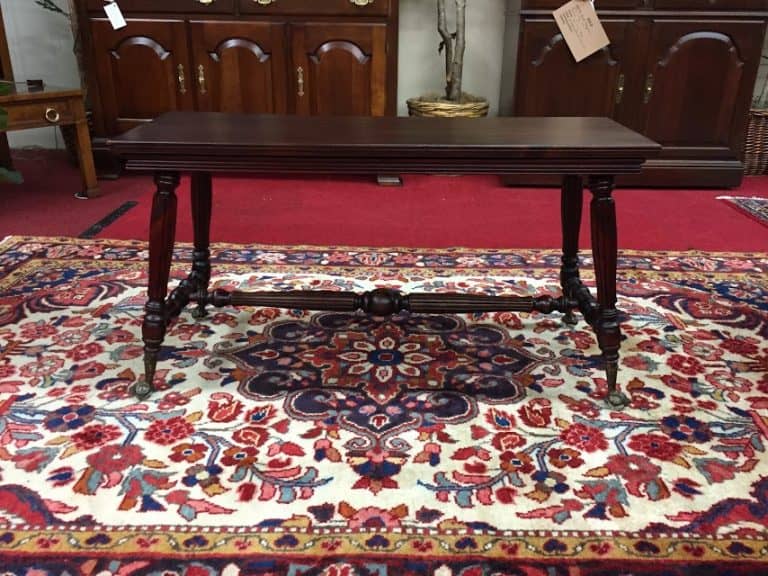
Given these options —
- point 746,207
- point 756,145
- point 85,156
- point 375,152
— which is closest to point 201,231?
point 375,152

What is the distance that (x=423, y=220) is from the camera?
2.75 metres

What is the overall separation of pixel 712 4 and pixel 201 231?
100 inches

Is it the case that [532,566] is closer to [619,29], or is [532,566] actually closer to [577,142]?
[577,142]

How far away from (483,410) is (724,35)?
2520 millimetres

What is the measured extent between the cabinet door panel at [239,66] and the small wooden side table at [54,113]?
0.57m

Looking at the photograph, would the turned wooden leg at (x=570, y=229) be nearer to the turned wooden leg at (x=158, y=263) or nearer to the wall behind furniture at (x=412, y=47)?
the turned wooden leg at (x=158, y=263)

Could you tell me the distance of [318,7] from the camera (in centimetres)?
301

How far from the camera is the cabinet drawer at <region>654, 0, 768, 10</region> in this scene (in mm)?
2930

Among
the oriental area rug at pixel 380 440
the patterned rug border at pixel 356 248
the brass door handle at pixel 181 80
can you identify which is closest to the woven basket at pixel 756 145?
the patterned rug border at pixel 356 248

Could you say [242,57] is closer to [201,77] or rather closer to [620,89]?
[201,77]

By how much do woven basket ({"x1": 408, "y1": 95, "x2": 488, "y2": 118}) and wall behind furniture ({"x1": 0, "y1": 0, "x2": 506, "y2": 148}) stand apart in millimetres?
541

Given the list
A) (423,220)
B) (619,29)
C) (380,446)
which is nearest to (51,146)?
(423,220)

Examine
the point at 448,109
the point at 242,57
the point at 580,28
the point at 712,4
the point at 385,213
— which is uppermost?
the point at 712,4

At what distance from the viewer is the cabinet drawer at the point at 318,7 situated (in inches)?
118
